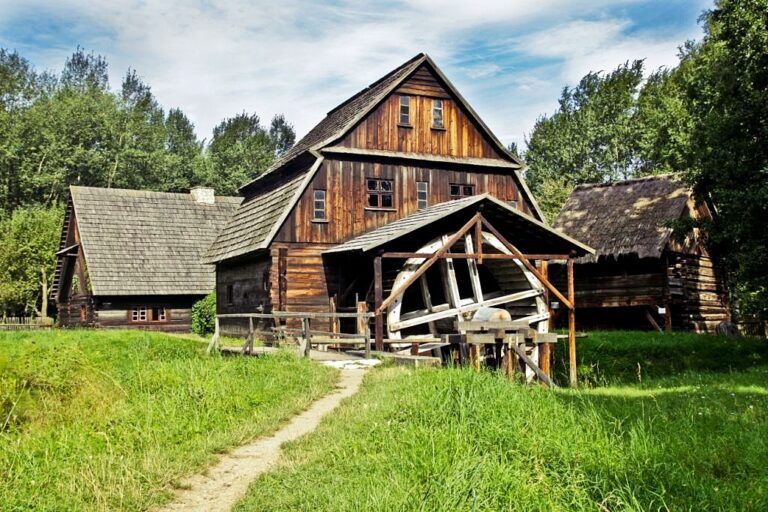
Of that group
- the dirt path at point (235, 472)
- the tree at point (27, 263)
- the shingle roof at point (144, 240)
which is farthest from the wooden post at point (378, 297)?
the tree at point (27, 263)

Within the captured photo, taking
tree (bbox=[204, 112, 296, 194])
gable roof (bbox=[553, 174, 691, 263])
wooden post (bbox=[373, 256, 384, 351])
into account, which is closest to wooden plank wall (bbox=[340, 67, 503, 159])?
wooden post (bbox=[373, 256, 384, 351])

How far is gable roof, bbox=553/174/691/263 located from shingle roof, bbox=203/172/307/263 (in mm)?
12047

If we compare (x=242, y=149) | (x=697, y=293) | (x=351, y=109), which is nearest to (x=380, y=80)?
(x=351, y=109)

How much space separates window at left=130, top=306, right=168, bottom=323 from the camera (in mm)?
33531

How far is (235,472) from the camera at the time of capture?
7895 millimetres

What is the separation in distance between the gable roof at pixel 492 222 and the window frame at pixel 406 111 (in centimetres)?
341

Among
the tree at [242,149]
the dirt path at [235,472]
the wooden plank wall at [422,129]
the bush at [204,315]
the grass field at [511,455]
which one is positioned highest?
the tree at [242,149]

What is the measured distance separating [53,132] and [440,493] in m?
58.1

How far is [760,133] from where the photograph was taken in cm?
1948

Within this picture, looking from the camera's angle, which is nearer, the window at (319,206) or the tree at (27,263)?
the window at (319,206)

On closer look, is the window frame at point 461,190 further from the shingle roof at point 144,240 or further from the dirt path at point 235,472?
the dirt path at point 235,472

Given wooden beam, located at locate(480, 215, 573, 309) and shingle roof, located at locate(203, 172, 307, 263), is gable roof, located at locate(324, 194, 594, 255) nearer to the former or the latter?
wooden beam, located at locate(480, 215, 573, 309)

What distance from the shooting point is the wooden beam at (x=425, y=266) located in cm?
1844

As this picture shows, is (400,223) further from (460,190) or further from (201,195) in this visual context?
(201,195)
